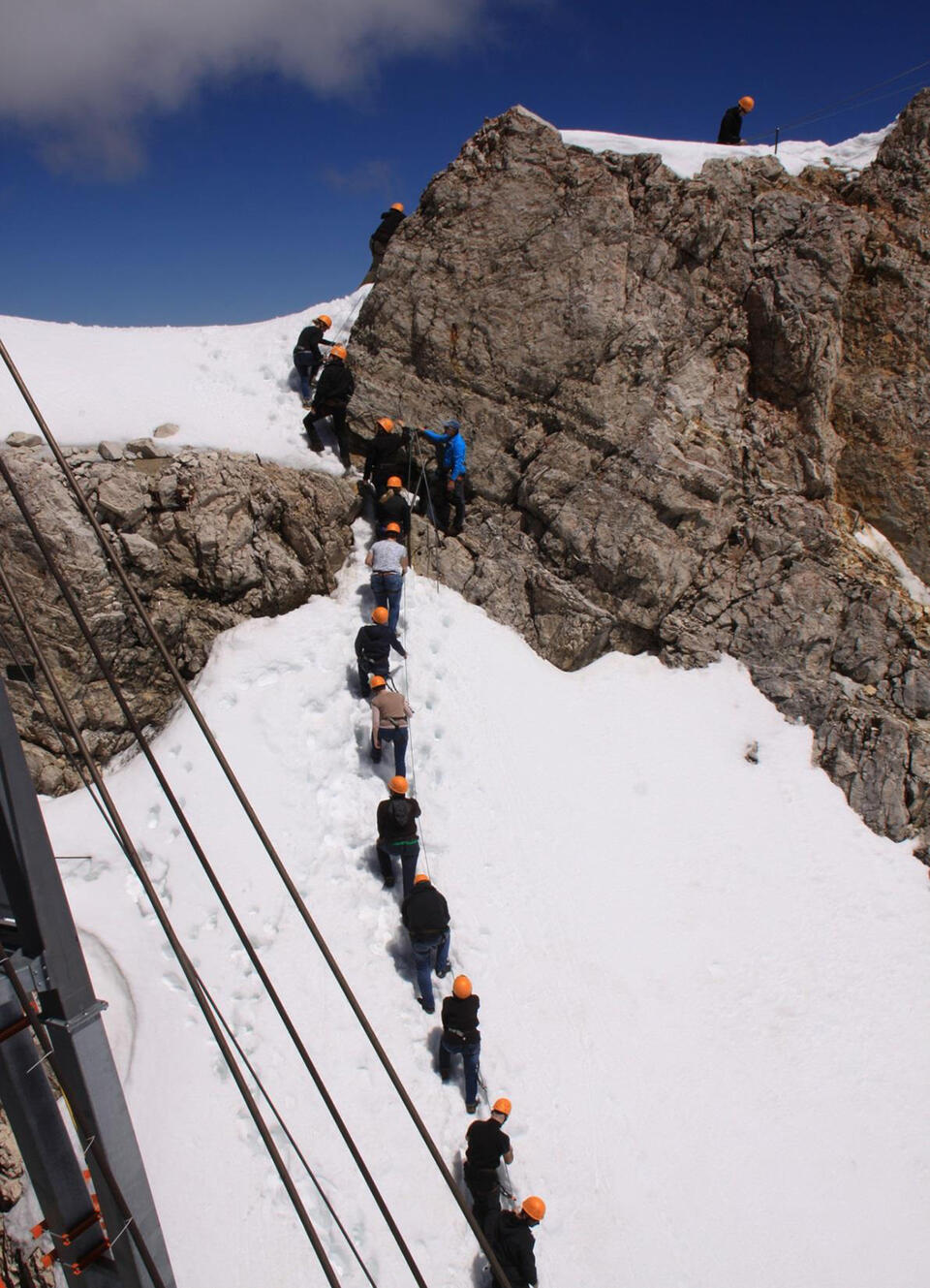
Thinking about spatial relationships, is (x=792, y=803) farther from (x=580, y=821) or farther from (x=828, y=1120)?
(x=828, y=1120)

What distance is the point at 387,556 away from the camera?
525 inches

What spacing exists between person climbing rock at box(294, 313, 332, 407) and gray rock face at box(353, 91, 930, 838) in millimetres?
963

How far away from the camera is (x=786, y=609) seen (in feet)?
50.7

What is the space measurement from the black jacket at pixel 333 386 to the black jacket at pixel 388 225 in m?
5.11

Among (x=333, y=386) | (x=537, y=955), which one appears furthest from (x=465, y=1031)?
(x=333, y=386)

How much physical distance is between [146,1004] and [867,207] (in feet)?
67.5

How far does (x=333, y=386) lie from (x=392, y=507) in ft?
9.88

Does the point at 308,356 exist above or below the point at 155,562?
above

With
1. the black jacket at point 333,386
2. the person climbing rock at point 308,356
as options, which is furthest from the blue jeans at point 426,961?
the person climbing rock at point 308,356

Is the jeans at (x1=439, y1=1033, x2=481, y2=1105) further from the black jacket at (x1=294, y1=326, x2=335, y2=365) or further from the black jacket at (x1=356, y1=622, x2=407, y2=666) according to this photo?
the black jacket at (x1=294, y1=326, x2=335, y2=365)

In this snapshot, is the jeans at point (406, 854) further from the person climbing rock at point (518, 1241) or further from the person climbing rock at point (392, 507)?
the person climbing rock at point (392, 507)

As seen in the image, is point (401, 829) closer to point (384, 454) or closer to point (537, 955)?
point (537, 955)

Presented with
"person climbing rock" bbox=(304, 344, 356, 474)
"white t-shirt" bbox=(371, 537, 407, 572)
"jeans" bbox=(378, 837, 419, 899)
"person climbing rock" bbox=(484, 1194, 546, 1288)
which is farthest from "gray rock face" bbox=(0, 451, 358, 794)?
"person climbing rock" bbox=(484, 1194, 546, 1288)

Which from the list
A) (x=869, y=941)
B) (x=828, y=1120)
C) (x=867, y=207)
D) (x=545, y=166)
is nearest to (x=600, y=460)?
(x=545, y=166)
